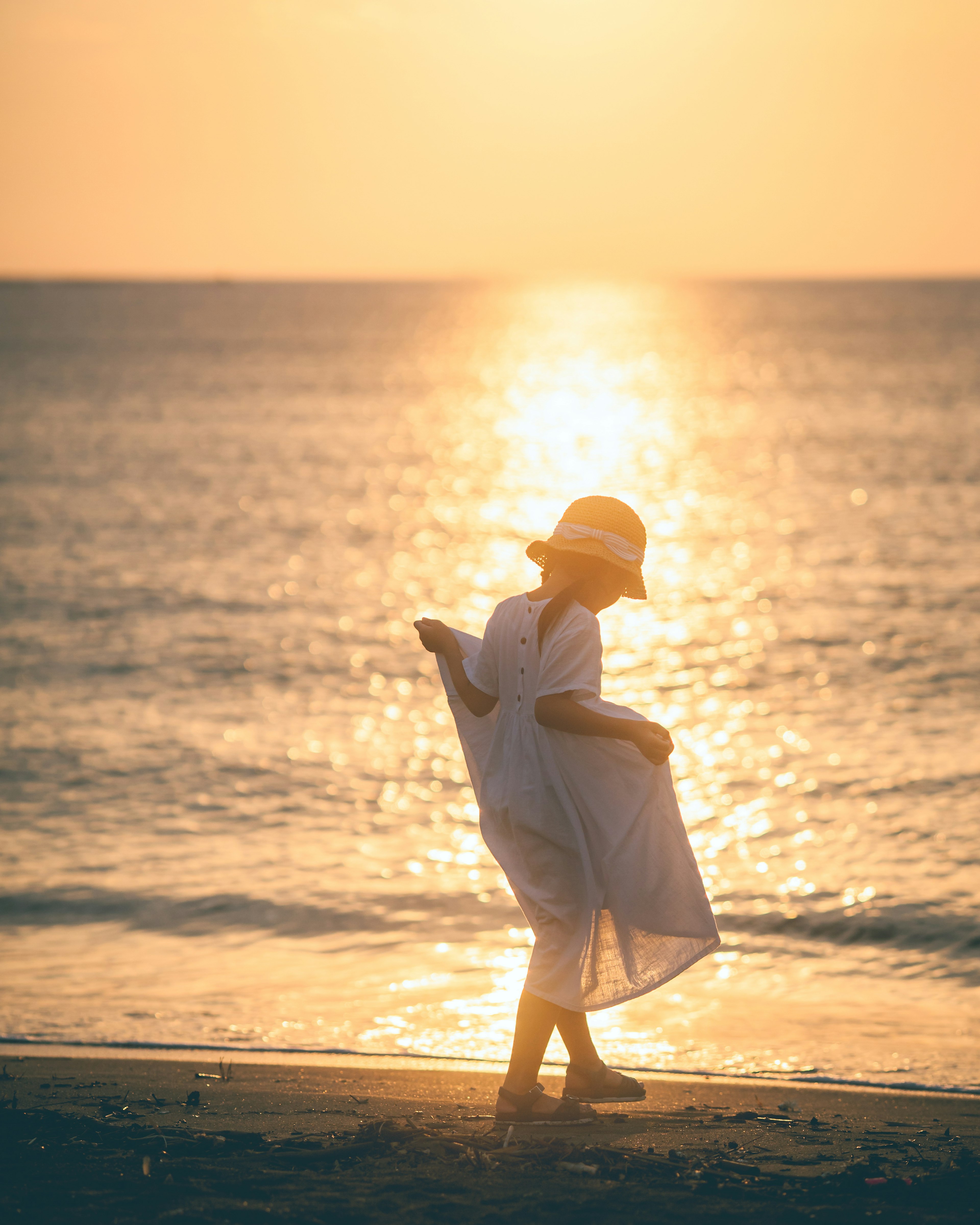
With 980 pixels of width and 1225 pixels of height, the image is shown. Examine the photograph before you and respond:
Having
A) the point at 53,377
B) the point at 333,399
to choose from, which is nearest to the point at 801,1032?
the point at 333,399

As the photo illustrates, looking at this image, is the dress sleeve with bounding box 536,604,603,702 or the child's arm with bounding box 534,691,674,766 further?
the dress sleeve with bounding box 536,604,603,702

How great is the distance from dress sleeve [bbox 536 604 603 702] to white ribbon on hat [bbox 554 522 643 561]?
210 millimetres

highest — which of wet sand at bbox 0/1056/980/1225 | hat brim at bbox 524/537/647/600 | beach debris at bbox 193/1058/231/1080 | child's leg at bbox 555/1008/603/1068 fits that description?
hat brim at bbox 524/537/647/600

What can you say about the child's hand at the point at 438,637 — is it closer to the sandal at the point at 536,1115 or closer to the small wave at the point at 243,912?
Answer: the sandal at the point at 536,1115

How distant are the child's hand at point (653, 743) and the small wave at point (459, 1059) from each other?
166 centimetres

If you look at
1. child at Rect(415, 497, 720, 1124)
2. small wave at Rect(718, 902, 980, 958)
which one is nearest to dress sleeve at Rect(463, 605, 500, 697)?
child at Rect(415, 497, 720, 1124)

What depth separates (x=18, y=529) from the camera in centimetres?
2289

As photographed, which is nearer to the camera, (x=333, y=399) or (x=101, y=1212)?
(x=101, y=1212)

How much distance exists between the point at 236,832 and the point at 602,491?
75.2 ft

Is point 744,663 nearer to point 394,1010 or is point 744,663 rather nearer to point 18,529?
point 394,1010

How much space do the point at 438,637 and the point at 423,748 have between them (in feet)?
22.6

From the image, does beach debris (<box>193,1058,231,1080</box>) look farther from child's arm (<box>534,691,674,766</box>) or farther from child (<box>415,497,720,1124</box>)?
child's arm (<box>534,691,674,766</box>)

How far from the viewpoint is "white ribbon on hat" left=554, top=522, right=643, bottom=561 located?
391 centimetres

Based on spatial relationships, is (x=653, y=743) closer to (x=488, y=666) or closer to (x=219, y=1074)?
(x=488, y=666)
